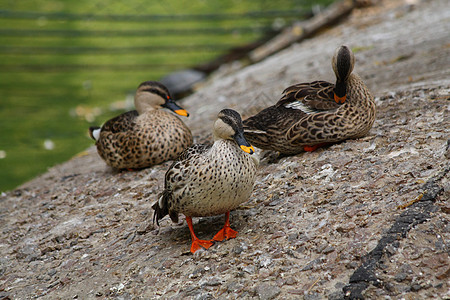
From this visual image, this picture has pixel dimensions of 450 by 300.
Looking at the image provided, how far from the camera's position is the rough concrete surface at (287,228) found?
334 centimetres

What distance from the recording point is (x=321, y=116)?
15.6 feet

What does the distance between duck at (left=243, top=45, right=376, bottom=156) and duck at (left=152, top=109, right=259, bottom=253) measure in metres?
0.98

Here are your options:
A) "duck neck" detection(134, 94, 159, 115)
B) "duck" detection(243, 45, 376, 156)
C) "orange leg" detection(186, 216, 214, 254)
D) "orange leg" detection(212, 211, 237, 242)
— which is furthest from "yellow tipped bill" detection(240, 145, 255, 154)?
"duck neck" detection(134, 94, 159, 115)

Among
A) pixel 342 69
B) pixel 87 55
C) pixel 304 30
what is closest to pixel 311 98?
pixel 342 69

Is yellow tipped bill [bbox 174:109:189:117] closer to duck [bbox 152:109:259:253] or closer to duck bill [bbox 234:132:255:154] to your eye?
duck [bbox 152:109:259:253]

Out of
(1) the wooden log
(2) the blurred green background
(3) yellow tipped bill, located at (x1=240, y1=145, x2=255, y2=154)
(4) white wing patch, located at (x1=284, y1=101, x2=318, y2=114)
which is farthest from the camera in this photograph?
(1) the wooden log

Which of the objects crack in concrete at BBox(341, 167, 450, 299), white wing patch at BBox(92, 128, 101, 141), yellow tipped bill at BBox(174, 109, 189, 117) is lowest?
crack in concrete at BBox(341, 167, 450, 299)

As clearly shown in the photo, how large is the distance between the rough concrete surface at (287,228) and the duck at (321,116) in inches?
4.9

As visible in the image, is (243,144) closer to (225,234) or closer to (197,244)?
(225,234)

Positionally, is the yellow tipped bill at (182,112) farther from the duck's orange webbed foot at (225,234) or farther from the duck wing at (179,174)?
the duck's orange webbed foot at (225,234)

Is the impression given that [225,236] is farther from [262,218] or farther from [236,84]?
[236,84]

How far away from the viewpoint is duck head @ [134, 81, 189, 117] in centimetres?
596

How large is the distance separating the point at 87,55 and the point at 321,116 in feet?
32.7

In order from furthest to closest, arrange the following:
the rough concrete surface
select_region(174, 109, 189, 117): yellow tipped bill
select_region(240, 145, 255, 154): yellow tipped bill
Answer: select_region(174, 109, 189, 117): yellow tipped bill → select_region(240, 145, 255, 154): yellow tipped bill → the rough concrete surface
